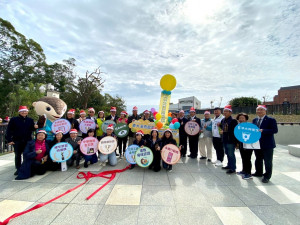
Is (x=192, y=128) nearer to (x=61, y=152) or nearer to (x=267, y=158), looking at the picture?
(x=267, y=158)

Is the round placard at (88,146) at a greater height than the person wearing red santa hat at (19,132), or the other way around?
the person wearing red santa hat at (19,132)

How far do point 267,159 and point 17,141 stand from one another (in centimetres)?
631

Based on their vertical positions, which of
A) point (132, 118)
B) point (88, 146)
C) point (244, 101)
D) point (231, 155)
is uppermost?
point (244, 101)

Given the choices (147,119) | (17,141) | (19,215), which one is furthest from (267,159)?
(17,141)

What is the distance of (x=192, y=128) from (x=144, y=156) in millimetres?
2000

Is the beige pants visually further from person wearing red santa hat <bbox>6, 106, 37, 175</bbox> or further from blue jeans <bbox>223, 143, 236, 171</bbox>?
person wearing red santa hat <bbox>6, 106, 37, 175</bbox>

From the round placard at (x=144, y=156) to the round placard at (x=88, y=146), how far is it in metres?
1.36

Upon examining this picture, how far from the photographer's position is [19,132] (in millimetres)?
3670

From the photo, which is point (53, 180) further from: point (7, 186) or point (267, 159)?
point (267, 159)

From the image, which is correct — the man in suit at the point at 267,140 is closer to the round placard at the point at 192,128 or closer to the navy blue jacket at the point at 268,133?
the navy blue jacket at the point at 268,133

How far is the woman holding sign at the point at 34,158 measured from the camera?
3467 mm

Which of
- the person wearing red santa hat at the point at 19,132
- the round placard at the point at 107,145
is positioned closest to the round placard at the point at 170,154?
the round placard at the point at 107,145

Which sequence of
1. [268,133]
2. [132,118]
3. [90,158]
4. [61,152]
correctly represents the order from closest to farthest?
[268,133] → [61,152] → [90,158] → [132,118]

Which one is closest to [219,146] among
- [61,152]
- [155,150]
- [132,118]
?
[155,150]
